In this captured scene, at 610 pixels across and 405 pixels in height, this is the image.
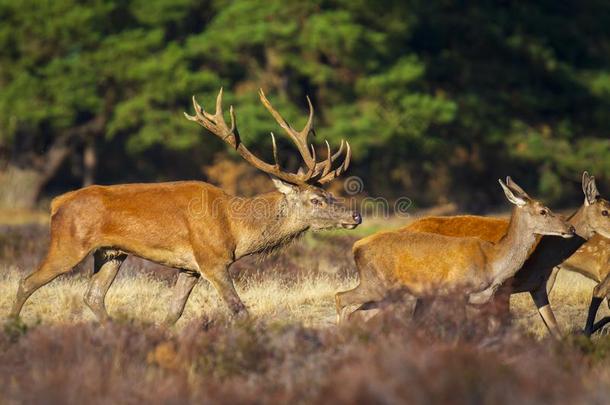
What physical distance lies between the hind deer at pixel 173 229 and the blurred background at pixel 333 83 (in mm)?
13810

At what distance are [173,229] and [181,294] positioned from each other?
0.67m

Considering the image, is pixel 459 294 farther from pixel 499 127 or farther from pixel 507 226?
pixel 499 127

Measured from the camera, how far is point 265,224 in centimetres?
→ 1081

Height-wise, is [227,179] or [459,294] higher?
[459,294]

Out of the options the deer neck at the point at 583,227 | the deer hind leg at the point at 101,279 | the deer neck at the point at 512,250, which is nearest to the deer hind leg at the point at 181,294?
the deer hind leg at the point at 101,279

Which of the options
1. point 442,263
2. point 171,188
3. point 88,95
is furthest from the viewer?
point 88,95

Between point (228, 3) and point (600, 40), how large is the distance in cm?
1041

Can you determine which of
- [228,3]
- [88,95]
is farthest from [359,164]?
[88,95]

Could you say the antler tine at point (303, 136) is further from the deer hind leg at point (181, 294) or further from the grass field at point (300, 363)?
the grass field at point (300, 363)

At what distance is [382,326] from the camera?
8219mm

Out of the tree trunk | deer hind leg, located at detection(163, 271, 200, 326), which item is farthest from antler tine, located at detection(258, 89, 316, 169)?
the tree trunk

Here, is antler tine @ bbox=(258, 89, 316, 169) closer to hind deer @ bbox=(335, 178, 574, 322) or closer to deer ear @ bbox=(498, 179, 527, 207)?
hind deer @ bbox=(335, 178, 574, 322)

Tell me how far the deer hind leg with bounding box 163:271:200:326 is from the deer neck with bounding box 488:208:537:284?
2896 mm

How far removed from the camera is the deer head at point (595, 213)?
→ 1098cm
